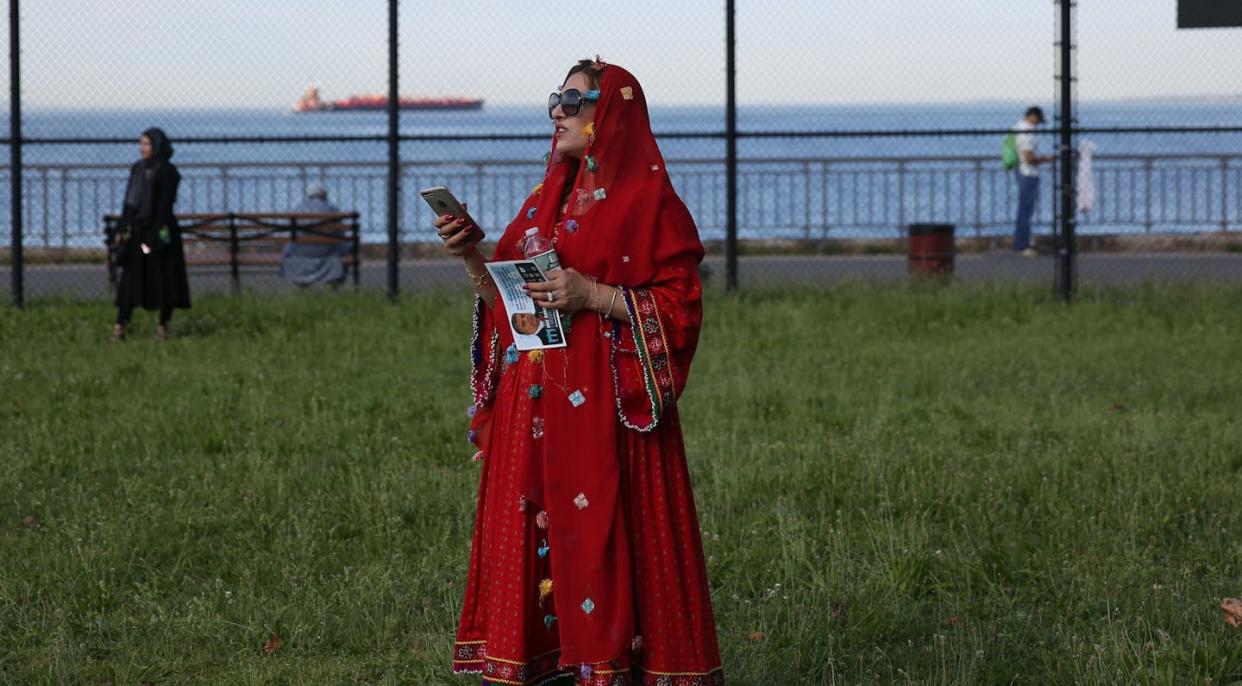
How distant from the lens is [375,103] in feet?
47.1

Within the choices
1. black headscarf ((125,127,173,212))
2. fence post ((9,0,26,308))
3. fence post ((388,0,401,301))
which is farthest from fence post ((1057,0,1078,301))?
fence post ((9,0,26,308))

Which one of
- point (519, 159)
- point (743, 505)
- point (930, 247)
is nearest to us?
Result: point (743, 505)

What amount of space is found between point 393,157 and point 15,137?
2801mm

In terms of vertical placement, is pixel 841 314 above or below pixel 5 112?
below

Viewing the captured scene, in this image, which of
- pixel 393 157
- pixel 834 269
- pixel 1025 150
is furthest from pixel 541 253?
pixel 1025 150

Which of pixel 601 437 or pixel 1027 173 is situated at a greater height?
pixel 1027 173

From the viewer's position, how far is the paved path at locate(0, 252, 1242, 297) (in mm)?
17641

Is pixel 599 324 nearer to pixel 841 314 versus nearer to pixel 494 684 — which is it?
pixel 494 684

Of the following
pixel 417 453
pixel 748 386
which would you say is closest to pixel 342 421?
pixel 417 453

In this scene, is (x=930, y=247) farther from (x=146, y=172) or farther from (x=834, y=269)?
(x=146, y=172)

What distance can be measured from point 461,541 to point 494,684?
2625mm

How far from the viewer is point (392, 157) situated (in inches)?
545

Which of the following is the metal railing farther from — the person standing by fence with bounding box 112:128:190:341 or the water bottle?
the water bottle

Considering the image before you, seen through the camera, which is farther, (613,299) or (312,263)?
(312,263)
